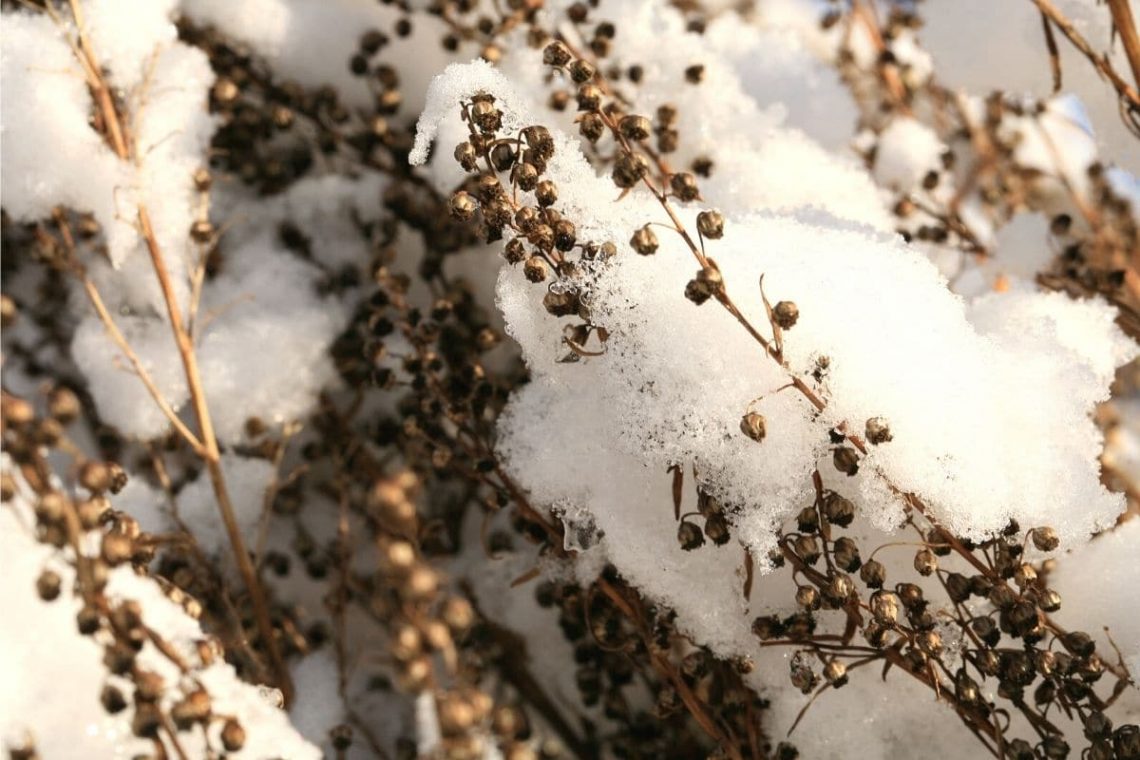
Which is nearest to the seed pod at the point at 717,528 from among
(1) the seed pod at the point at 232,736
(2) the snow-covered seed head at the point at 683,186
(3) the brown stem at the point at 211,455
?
(2) the snow-covered seed head at the point at 683,186

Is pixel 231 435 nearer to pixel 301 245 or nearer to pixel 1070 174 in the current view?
pixel 301 245

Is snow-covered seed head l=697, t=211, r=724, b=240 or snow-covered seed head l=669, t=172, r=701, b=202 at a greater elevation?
snow-covered seed head l=669, t=172, r=701, b=202

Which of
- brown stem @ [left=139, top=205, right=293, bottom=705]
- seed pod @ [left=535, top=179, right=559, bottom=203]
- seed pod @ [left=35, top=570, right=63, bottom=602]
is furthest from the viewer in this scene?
brown stem @ [left=139, top=205, right=293, bottom=705]

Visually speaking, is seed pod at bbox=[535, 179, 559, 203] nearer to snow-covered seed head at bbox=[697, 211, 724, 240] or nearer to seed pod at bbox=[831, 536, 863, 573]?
snow-covered seed head at bbox=[697, 211, 724, 240]

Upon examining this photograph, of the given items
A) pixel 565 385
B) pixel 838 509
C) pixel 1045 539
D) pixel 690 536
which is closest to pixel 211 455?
pixel 565 385

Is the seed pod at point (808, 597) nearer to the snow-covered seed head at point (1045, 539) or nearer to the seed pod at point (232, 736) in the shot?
the snow-covered seed head at point (1045, 539)

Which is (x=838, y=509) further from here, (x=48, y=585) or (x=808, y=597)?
(x=48, y=585)

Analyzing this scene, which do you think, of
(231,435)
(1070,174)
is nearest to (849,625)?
(231,435)

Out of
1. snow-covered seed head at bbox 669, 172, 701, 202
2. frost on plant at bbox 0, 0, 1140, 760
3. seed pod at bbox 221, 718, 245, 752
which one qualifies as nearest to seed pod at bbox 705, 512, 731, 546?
frost on plant at bbox 0, 0, 1140, 760
